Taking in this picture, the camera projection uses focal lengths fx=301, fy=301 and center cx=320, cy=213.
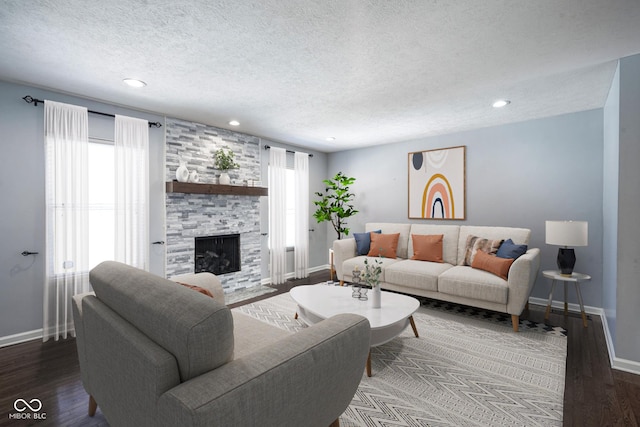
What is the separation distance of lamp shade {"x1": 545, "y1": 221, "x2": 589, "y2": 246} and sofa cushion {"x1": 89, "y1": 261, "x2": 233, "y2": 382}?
3.56 meters

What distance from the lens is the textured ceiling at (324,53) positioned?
181 cm

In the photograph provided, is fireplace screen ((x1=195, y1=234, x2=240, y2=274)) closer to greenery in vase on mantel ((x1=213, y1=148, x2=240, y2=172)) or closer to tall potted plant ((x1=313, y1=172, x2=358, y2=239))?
greenery in vase on mantel ((x1=213, y1=148, x2=240, y2=172))

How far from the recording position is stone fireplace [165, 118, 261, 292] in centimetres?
393

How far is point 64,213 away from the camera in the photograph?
305 cm

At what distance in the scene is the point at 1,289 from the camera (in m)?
2.80

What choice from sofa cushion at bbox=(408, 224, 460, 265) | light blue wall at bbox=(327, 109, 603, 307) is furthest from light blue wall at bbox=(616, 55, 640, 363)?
sofa cushion at bbox=(408, 224, 460, 265)

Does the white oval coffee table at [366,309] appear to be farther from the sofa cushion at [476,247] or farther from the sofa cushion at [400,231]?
the sofa cushion at [400,231]

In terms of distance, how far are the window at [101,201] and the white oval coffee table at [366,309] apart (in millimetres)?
2177

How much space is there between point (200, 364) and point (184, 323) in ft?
0.51

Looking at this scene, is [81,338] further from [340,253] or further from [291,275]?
[291,275]

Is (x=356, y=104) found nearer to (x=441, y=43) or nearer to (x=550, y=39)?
(x=441, y=43)

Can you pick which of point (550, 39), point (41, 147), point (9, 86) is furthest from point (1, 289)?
point (550, 39)

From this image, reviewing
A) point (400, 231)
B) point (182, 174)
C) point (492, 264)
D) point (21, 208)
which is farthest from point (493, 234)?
point (21, 208)

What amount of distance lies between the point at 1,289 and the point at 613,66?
5.78m
